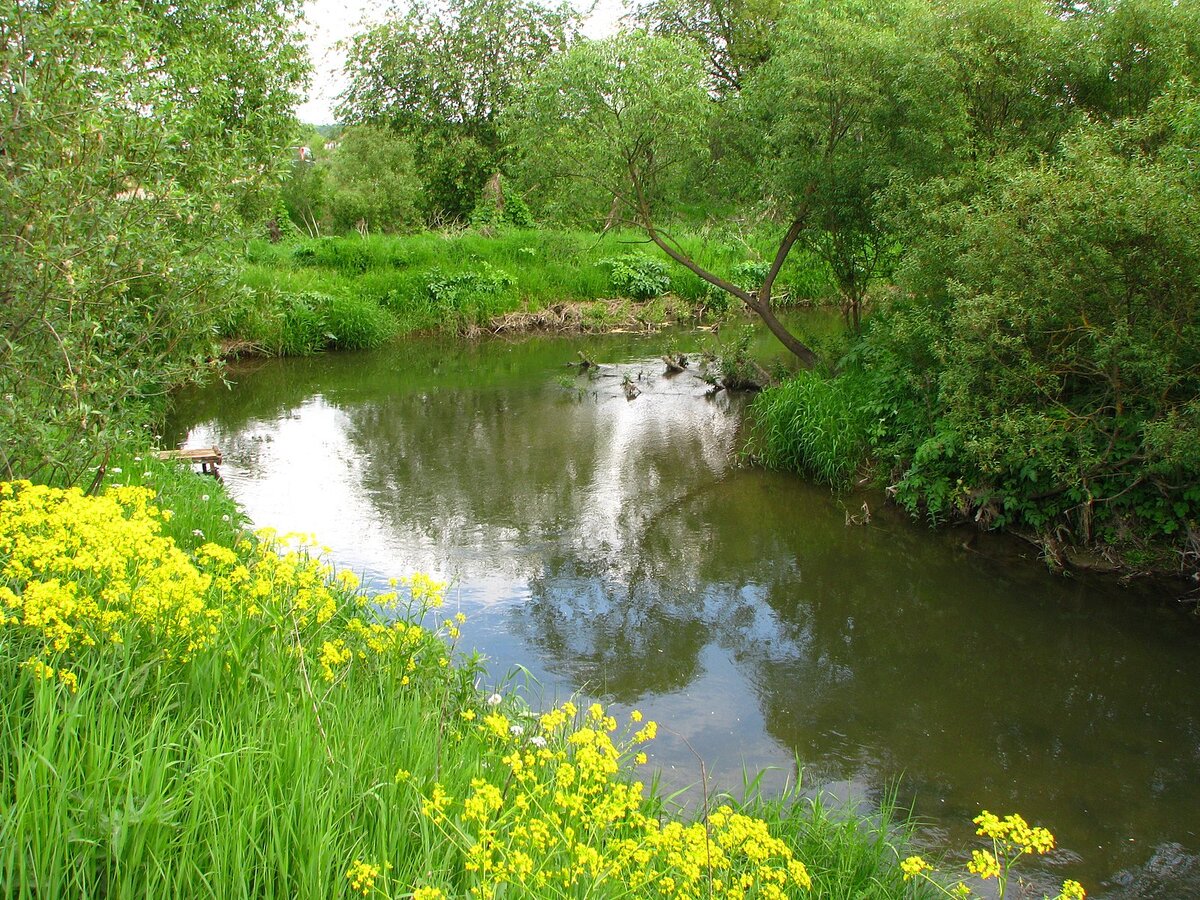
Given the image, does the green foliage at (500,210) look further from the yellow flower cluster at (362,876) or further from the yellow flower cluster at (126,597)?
the yellow flower cluster at (362,876)

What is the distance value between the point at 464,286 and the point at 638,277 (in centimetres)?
540

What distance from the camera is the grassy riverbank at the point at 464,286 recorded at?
2320 centimetres

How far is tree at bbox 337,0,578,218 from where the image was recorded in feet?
117

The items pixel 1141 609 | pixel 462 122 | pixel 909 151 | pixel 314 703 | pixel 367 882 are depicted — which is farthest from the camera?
pixel 462 122

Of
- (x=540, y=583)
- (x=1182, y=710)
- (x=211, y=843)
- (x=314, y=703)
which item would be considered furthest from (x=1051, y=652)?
(x=211, y=843)

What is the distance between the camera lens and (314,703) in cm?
421

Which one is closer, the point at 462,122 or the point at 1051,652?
the point at 1051,652

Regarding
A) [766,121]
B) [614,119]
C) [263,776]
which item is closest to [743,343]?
[766,121]

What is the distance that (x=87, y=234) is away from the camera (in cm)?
595

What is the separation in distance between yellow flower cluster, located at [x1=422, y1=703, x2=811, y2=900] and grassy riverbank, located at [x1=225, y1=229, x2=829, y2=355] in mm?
19430

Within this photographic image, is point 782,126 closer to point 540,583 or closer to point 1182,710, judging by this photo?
point 540,583

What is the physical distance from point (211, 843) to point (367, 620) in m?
3.47

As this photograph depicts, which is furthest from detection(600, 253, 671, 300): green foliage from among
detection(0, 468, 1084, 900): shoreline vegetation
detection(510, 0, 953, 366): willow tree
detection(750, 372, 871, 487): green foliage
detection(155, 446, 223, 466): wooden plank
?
detection(0, 468, 1084, 900): shoreline vegetation

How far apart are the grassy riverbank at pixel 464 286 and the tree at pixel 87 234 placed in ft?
50.1
